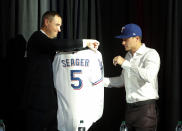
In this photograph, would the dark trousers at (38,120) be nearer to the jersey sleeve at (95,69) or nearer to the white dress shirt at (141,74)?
the jersey sleeve at (95,69)

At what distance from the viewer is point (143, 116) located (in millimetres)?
2475

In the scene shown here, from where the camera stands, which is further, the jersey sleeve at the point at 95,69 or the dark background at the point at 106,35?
the dark background at the point at 106,35

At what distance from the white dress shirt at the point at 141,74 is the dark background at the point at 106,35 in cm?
36

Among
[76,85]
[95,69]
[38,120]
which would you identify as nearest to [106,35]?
[95,69]

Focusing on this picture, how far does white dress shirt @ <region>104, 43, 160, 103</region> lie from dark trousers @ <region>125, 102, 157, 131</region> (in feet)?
0.20

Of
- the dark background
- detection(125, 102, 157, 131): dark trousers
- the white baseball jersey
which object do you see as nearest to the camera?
the white baseball jersey

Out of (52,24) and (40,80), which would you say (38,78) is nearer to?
(40,80)

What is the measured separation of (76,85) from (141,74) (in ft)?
1.69

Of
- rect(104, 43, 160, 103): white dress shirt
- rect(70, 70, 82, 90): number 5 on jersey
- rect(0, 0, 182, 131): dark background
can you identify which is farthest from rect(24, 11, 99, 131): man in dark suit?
rect(0, 0, 182, 131): dark background

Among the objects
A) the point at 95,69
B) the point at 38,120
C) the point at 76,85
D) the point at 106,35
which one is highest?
the point at 106,35

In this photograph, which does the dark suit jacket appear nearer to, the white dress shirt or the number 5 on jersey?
the number 5 on jersey

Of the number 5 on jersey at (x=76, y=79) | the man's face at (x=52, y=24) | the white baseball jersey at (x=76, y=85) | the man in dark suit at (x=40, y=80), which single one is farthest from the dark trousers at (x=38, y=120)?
the man's face at (x=52, y=24)

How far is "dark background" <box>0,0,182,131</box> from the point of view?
277 centimetres

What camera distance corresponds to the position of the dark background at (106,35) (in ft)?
9.09
